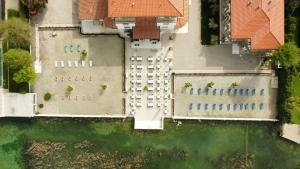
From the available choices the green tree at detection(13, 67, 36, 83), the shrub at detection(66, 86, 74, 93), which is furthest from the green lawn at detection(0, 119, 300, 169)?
the green tree at detection(13, 67, 36, 83)

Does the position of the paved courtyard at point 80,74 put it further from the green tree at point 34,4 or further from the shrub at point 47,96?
the green tree at point 34,4

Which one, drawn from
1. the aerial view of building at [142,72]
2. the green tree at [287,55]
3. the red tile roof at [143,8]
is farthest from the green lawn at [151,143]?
the red tile roof at [143,8]

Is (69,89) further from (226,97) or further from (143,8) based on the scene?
(226,97)

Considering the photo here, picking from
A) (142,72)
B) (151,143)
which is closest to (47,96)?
(142,72)

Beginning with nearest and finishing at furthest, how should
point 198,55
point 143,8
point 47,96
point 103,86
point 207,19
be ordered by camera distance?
point 143,8 → point 207,19 → point 198,55 → point 103,86 → point 47,96

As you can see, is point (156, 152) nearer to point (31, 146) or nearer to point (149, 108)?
point (149, 108)

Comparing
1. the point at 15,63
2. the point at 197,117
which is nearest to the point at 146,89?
the point at 197,117
